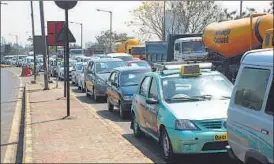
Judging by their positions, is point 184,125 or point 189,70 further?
point 189,70

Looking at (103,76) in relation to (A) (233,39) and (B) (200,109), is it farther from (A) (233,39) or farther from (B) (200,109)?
(B) (200,109)

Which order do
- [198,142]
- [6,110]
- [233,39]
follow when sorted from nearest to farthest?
[198,142]
[6,110]
[233,39]

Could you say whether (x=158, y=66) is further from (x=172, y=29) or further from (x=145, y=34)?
(x=145, y=34)

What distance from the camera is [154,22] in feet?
203

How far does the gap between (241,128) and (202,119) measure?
1860mm

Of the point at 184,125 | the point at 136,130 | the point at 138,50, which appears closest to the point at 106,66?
the point at 136,130

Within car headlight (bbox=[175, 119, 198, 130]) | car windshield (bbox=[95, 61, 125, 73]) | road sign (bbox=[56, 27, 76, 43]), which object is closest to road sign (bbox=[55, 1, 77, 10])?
road sign (bbox=[56, 27, 76, 43])

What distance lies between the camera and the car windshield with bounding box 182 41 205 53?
2831cm

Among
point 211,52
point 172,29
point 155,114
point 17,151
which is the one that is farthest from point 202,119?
point 172,29

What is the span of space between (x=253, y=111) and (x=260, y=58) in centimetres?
61

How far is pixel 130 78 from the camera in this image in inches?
587

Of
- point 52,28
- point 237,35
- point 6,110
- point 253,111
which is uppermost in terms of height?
point 52,28

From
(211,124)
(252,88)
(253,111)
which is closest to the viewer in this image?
(253,111)

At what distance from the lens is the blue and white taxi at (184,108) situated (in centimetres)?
740
